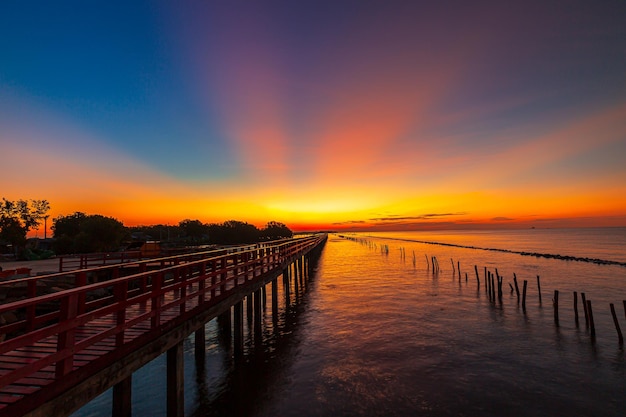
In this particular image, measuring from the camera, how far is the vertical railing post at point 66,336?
4.91 meters

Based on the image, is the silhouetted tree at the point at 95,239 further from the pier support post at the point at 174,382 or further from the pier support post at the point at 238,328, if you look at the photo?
the pier support post at the point at 174,382

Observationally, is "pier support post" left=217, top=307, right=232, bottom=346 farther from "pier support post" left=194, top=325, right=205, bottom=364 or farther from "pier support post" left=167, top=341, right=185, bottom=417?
"pier support post" left=167, top=341, right=185, bottom=417

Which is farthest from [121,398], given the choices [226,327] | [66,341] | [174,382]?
[226,327]

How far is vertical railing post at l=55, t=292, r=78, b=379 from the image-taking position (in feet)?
16.1

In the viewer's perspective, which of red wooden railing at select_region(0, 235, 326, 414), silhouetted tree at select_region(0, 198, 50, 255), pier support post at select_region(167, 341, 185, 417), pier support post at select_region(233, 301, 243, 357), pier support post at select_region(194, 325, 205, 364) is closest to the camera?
red wooden railing at select_region(0, 235, 326, 414)

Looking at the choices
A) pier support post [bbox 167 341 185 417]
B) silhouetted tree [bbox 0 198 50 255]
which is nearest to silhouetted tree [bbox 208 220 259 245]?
silhouetted tree [bbox 0 198 50 255]

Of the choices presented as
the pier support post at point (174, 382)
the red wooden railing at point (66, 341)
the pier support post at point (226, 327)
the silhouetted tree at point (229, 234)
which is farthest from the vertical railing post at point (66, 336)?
the silhouetted tree at point (229, 234)

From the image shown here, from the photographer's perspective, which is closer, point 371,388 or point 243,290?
point 371,388

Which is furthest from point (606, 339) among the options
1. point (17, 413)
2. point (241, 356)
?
point (17, 413)

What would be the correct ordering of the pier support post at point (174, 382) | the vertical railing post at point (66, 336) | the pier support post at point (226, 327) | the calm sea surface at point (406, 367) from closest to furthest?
the vertical railing post at point (66, 336)
the pier support post at point (174, 382)
the calm sea surface at point (406, 367)
the pier support post at point (226, 327)

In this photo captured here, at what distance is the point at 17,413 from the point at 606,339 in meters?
21.7

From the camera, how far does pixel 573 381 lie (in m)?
11.3

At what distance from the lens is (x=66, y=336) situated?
5.03 meters

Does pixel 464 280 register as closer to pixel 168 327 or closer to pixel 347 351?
pixel 347 351
